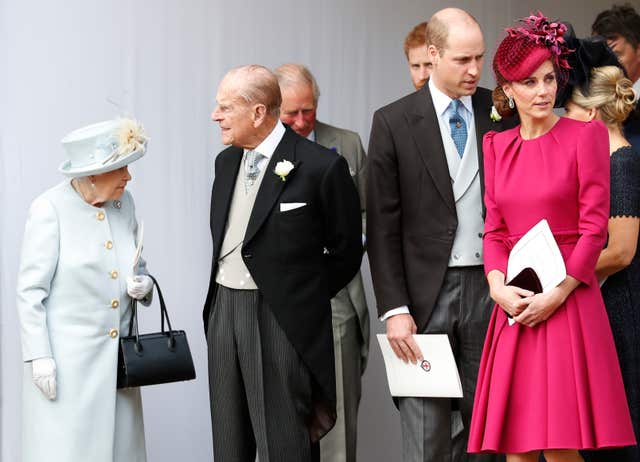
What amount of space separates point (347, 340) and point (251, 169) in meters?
1.13

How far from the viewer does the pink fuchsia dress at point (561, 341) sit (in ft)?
12.1

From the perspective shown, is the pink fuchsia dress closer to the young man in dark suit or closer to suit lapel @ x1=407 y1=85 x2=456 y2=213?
suit lapel @ x1=407 y1=85 x2=456 y2=213

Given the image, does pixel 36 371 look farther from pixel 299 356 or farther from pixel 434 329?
pixel 434 329

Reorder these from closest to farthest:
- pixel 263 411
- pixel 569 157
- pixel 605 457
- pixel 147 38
Result: pixel 569 157 < pixel 605 457 < pixel 263 411 < pixel 147 38

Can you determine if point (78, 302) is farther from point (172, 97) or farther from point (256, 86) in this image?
point (172, 97)

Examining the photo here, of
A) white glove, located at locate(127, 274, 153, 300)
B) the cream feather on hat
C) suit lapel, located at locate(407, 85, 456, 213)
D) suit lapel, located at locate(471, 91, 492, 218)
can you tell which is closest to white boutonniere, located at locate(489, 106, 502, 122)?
suit lapel, located at locate(471, 91, 492, 218)

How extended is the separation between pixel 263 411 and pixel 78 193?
3.55 ft

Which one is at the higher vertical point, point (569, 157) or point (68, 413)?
point (569, 157)

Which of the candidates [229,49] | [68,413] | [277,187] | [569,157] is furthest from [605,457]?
[229,49]

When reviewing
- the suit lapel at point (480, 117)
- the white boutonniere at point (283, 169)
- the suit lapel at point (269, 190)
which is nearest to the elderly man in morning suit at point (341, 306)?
the suit lapel at point (269, 190)

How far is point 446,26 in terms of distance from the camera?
4512mm

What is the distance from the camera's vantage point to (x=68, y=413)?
4.59 meters

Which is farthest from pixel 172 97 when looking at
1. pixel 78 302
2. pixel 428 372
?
pixel 428 372

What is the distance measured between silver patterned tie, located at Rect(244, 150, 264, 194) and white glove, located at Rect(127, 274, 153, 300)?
1.70ft
